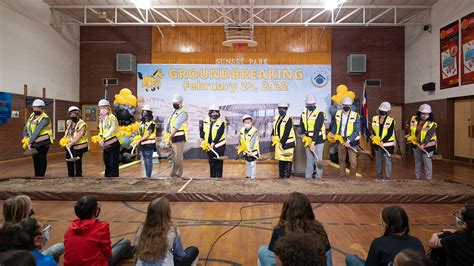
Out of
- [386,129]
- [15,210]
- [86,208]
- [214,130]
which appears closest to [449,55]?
[386,129]

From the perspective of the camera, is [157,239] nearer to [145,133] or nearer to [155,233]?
[155,233]

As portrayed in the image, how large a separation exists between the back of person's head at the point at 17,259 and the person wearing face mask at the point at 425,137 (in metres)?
6.93

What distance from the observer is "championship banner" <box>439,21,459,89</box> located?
1002 centimetres

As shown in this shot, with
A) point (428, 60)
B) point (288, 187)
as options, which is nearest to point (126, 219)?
point (288, 187)

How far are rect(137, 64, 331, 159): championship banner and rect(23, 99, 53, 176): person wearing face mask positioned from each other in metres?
5.83

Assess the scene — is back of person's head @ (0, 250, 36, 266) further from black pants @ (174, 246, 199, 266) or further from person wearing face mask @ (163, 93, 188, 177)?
person wearing face mask @ (163, 93, 188, 177)

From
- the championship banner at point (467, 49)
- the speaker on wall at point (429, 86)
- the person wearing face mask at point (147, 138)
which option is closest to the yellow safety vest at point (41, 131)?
the person wearing face mask at point (147, 138)

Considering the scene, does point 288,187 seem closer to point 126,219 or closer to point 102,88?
point 126,219

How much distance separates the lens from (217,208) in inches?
178

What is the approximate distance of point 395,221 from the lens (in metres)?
2.01

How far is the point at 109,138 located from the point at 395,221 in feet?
17.9

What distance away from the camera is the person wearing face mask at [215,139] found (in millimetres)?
6484

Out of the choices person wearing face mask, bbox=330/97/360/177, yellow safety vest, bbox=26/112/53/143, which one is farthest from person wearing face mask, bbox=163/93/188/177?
person wearing face mask, bbox=330/97/360/177

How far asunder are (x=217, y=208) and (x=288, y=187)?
1315 millimetres
